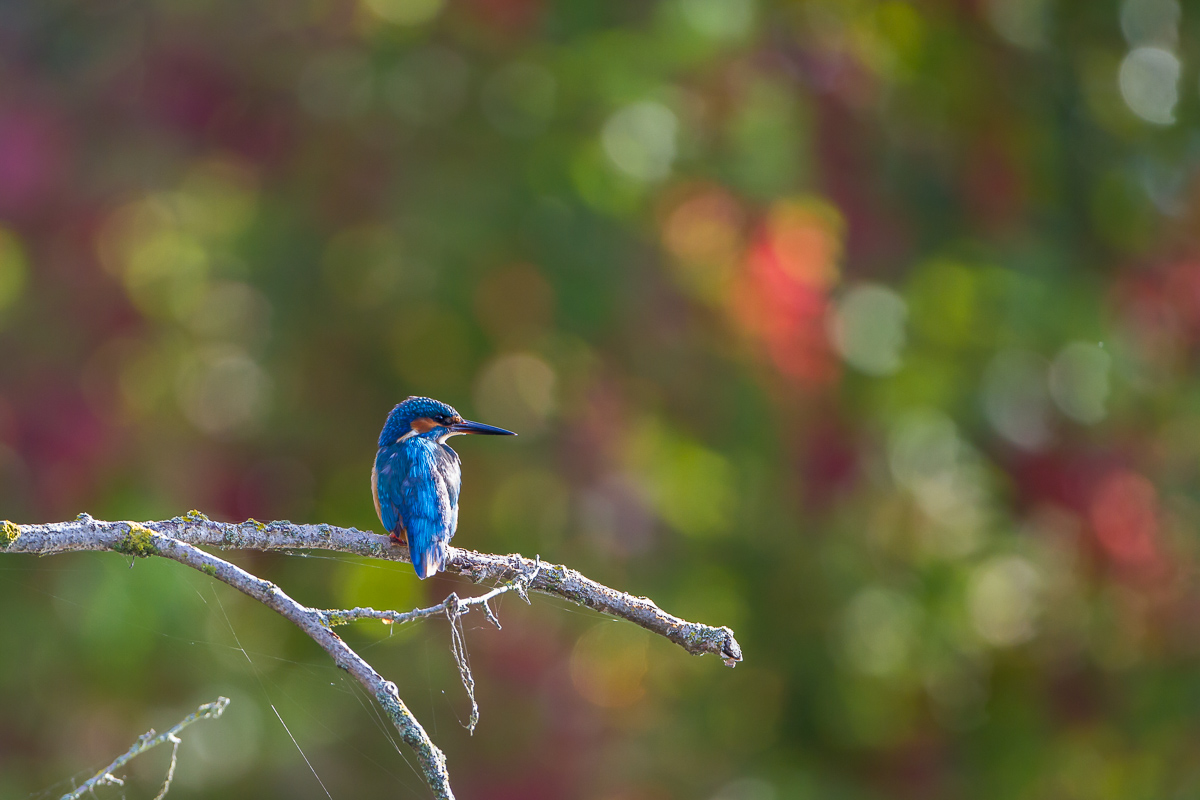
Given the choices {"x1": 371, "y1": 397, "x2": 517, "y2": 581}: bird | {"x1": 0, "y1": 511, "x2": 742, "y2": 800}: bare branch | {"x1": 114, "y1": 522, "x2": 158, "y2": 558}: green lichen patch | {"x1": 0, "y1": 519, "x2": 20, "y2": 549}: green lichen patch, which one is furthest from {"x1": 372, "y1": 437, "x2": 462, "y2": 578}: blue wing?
{"x1": 0, "y1": 519, "x2": 20, "y2": 549}: green lichen patch

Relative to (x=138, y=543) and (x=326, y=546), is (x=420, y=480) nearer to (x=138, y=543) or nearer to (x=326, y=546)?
(x=326, y=546)

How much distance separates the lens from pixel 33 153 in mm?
4980

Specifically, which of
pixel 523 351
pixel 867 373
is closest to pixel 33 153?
pixel 523 351

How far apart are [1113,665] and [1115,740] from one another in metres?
0.38

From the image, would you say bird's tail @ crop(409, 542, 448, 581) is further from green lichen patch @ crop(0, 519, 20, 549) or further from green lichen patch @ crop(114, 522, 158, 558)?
green lichen patch @ crop(0, 519, 20, 549)

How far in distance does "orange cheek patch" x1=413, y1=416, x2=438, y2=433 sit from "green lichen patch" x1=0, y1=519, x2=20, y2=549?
4.60 ft

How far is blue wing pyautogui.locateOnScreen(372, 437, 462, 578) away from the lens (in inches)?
85.5

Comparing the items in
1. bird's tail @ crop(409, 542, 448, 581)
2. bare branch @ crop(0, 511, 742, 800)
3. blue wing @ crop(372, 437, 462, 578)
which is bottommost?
bare branch @ crop(0, 511, 742, 800)

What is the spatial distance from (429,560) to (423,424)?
0.89 metres

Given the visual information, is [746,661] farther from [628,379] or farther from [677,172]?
[677,172]

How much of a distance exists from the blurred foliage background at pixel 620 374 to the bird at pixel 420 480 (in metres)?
1.88

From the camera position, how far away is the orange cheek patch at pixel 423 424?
2.95 m

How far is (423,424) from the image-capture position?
2.96 m

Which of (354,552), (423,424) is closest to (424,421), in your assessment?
(423,424)
